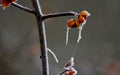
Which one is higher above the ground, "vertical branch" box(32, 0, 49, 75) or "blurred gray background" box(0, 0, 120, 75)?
"vertical branch" box(32, 0, 49, 75)

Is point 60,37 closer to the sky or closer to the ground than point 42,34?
closer to the ground

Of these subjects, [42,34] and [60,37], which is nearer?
[42,34]

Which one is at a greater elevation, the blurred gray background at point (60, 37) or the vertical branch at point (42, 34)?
the vertical branch at point (42, 34)

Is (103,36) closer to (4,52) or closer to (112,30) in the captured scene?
(112,30)

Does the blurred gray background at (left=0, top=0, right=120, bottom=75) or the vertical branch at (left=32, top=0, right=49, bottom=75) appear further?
the blurred gray background at (left=0, top=0, right=120, bottom=75)

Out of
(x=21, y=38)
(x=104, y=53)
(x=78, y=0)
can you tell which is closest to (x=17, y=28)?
(x=21, y=38)

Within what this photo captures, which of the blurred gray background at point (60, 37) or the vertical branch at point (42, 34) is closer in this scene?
the vertical branch at point (42, 34)

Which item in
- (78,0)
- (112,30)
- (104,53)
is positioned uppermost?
(78,0)

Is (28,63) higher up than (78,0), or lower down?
lower down
